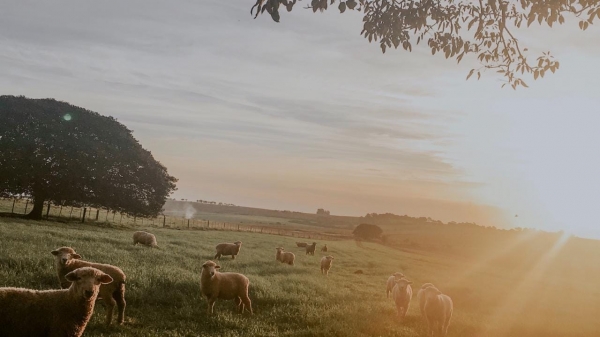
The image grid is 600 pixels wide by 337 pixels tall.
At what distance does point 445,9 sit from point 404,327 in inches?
423

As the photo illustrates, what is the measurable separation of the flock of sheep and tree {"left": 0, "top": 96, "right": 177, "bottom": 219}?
3187 centimetres

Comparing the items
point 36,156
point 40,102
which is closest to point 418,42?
point 36,156

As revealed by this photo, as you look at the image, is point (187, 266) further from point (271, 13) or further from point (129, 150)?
point (129, 150)

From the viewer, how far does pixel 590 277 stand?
213ft

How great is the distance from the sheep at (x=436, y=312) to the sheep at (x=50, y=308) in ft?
35.8

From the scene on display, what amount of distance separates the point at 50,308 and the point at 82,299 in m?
0.60

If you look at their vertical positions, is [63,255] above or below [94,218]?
above

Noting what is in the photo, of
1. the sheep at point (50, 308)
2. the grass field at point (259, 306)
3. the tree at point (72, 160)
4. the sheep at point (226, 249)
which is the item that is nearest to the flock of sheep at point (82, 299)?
the sheep at point (50, 308)

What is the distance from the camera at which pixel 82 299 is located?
8.47 metres

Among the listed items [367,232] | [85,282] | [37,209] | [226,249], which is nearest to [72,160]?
[37,209]

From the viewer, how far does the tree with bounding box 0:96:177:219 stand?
37750mm

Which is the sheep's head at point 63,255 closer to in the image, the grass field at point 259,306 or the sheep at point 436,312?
the grass field at point 259,306

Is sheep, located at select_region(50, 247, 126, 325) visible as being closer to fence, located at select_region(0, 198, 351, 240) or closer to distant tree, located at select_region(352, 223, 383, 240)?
fence, located at select_region(0, 198, 351, 240)

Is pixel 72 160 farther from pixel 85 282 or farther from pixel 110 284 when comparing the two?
pixel 85 282
